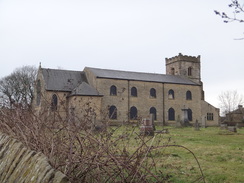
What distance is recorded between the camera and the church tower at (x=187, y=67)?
46844 millimetres

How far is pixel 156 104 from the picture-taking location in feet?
132

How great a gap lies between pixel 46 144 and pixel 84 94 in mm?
29872

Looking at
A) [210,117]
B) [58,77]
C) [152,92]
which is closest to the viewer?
[58,77]

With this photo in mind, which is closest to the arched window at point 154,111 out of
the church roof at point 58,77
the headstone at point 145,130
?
the church roof at point 58,77

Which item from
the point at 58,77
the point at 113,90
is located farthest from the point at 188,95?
the point at 58,77

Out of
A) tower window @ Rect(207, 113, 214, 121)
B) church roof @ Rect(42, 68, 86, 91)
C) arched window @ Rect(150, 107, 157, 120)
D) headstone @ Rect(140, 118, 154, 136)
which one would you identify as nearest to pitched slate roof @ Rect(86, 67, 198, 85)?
church roof @ Rect(42, 68, 86, 91)

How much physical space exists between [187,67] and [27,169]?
46.7 meters

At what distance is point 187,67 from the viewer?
155 ft

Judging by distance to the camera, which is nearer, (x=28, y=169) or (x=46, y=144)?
(x=28, y=169)

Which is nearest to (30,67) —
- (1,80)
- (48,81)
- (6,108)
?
(1,80)

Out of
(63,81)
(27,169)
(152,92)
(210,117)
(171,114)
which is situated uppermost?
(63,81)

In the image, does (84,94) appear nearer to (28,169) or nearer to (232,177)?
(232,177)

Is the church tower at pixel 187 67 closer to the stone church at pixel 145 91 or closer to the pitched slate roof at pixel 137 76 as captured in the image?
the stone church at pixel 145 91

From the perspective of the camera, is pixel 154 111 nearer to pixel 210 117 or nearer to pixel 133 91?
pixel 133 91
